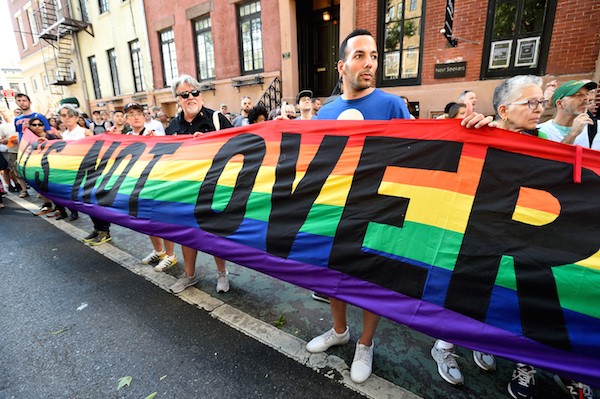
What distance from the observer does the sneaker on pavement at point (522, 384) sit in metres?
1.76

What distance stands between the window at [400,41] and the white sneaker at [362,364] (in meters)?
7.39

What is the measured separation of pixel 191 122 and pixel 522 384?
3.64 metres

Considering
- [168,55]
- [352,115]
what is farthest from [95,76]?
[352,115]

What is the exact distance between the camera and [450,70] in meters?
7.02

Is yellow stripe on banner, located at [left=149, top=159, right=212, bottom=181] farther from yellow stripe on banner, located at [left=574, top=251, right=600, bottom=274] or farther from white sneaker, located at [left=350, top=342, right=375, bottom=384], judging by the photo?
yellow stripe on banner, located at [left=574, top=251, right=600, bottom=274]

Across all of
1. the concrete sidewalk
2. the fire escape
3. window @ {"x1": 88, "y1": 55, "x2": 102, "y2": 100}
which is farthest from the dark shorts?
the fire escape

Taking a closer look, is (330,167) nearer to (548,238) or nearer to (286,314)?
(548,238)

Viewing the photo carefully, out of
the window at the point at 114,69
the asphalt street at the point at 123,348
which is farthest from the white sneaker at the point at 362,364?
the window at the point at 114,69

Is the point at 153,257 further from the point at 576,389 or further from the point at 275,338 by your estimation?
the point at 576,389

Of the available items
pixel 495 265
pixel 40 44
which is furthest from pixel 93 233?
pixel 40 44

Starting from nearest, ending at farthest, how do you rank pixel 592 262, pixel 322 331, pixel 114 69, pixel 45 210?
1. pixel 592 262
2. pixel 322 331
3. pixel 45 210
4. pixel 114 69

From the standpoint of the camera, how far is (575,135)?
2367mm

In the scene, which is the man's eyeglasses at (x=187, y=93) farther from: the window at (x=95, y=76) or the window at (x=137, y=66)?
the window at (x=95, y=76)

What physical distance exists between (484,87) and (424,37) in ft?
6.47
